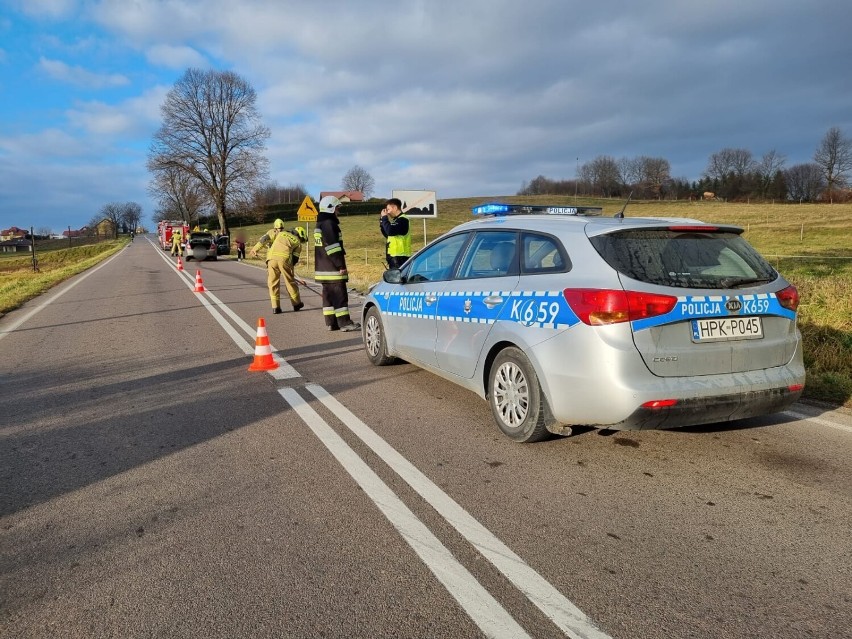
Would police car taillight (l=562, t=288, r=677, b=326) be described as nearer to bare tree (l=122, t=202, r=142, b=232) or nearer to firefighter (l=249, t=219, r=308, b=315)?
firefighter (l=249, t=219, r=308, b=315)

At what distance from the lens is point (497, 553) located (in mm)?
2838

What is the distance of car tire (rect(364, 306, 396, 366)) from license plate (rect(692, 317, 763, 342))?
3566 millimetres

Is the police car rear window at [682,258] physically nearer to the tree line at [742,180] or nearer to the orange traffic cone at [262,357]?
the orange traffic cone at [262,357]

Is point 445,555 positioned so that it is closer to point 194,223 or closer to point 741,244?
point 741,244

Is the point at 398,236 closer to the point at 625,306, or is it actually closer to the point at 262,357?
the point at 262,357

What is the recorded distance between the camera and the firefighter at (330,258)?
29.2 feet

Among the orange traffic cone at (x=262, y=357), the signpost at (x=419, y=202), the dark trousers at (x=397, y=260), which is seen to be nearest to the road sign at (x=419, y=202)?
the signpost at (x=419, y=202)

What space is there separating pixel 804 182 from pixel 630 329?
324 feet

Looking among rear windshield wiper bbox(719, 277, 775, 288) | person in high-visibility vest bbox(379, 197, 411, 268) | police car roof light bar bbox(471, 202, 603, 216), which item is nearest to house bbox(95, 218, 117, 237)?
person in high-visibility vest bbox(379, 197, 411, 268)

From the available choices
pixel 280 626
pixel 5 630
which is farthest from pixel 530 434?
pixel 5 630

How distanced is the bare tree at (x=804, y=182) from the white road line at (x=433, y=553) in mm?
94039

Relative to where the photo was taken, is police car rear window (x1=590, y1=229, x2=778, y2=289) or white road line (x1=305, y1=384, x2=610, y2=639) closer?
white road line (x1=305, y1=384, x2=610, y2=639)

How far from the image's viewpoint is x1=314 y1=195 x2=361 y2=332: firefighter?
8.90 metres

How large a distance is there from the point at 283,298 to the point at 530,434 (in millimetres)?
11296
